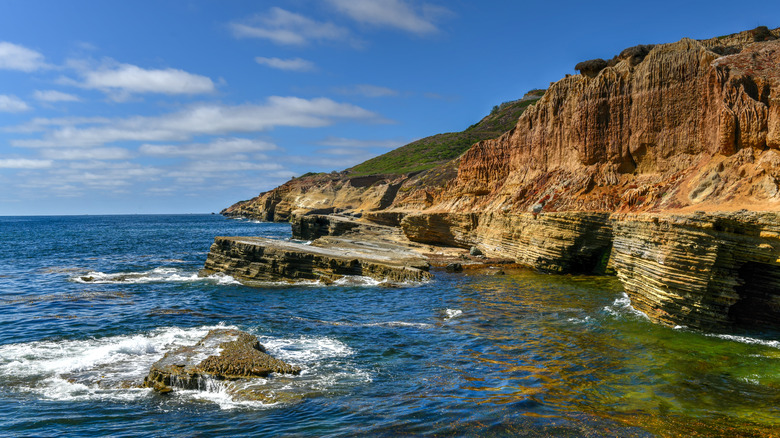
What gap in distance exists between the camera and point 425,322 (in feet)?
60.7

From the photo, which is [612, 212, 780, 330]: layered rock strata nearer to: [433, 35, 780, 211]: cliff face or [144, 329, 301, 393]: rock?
[433, 35, 780, 211]: cliff face

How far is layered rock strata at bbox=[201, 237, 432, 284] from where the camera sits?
28859mm

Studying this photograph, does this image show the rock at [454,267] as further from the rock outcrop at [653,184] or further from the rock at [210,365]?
the rock at [210,365]

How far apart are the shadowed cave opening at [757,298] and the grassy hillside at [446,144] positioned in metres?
93.3

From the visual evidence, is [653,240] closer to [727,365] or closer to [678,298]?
[678,298]

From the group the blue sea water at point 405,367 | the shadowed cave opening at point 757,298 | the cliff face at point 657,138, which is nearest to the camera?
the blue sea water at point 405,367

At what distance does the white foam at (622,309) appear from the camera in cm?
1803

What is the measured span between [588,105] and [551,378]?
79.5ft

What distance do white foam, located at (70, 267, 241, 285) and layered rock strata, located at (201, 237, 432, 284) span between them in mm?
862

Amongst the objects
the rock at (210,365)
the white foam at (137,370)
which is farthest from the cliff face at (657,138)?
the rock at (210,365)

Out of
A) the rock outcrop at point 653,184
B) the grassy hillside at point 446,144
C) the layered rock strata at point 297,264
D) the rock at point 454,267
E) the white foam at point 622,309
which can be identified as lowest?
the white foam at point 622,309

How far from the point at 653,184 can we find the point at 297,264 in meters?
21.1

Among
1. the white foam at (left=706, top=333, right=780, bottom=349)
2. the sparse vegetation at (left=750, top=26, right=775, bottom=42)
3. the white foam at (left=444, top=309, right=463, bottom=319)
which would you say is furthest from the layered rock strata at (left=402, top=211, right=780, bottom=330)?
the sparse vegetation at (left=750, top=26, right=775, bottom=42)

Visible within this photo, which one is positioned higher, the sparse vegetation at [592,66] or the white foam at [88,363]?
the sparse vegetation at [592,66]
